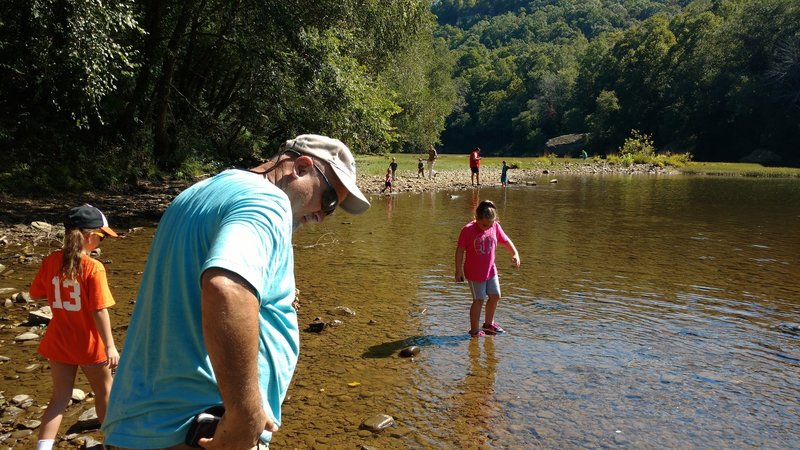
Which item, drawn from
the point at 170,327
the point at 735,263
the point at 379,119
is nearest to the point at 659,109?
the point at 379,119

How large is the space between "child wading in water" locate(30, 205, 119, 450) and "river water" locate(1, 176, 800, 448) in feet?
5.25

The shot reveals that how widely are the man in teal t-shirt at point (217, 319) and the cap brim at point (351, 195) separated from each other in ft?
0.41

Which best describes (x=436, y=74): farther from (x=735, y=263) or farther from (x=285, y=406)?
(x=285, y=406)

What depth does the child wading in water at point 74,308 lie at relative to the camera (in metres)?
4.57

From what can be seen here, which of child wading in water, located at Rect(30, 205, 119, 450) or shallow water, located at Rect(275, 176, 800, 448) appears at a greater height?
child wading in water, located at Rect(30, 205, 119, 450)

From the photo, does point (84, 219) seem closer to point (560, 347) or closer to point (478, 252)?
point (478, 252)

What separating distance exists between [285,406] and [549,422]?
7.67 ft

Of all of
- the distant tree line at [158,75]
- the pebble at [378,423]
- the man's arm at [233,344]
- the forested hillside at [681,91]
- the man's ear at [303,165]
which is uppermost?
the forested hillside at [681,91]

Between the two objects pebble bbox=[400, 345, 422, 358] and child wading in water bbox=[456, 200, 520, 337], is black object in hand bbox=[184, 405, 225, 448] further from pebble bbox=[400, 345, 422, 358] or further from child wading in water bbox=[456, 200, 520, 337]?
child wading in water bbox=[456, 200, 520, 337]

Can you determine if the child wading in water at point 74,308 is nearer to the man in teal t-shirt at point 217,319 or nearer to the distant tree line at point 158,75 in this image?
the man in teal t-shirt at point 217,319

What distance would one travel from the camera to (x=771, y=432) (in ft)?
18.2

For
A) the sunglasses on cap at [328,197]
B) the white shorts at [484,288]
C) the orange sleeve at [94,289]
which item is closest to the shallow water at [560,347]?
the white shorts at [484,288]

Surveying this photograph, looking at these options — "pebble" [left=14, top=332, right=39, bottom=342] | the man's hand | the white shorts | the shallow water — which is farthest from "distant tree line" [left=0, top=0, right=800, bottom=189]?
the man's hand

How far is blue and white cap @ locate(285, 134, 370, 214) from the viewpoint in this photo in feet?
7.88
